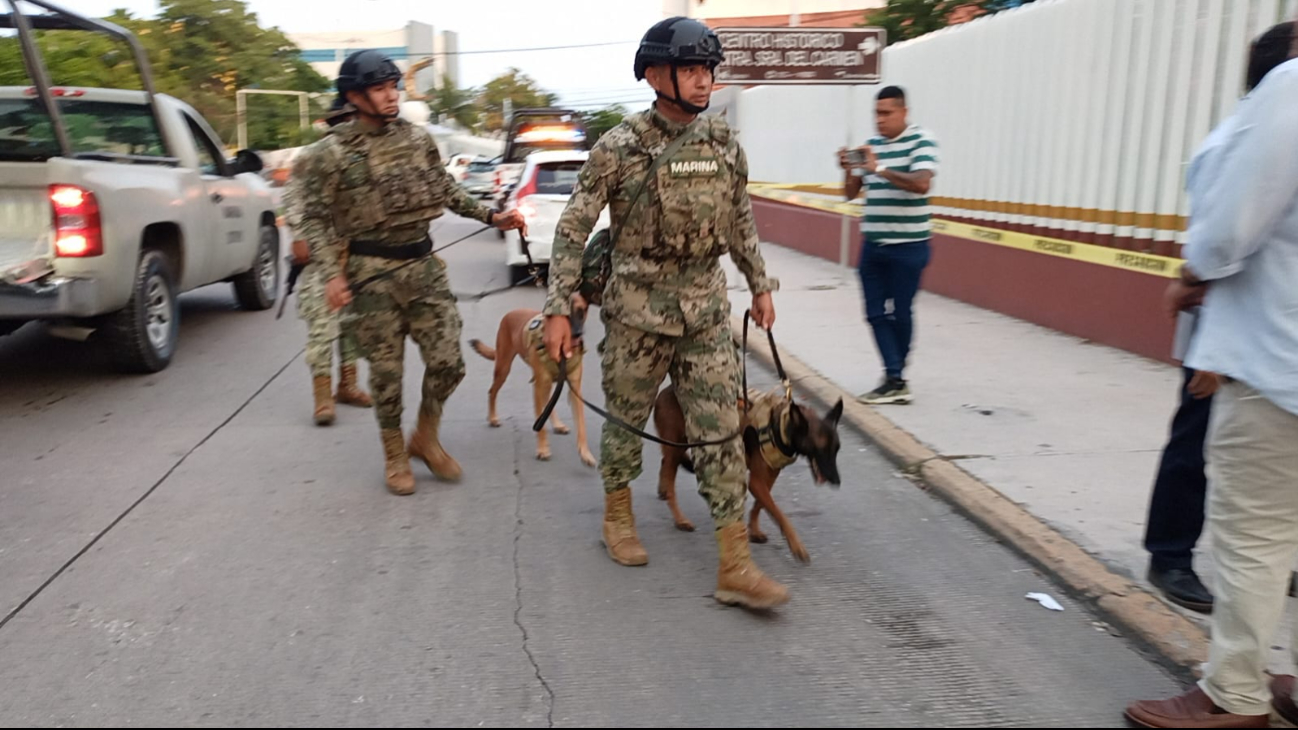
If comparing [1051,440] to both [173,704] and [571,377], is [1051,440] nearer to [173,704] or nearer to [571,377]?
[571,377]

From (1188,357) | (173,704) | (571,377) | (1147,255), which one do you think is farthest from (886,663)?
(1147,255)

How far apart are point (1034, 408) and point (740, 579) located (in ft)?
10.8

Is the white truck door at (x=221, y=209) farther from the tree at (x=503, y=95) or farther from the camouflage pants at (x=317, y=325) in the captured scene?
the tree at (x=503, y=95)

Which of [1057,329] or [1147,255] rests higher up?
[1147,255]

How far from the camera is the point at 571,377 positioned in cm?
562

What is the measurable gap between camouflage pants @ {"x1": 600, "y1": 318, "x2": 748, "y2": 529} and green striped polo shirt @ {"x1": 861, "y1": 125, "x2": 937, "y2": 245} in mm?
2674

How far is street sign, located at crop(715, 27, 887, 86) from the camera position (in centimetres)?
980

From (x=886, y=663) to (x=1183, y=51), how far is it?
5.67m

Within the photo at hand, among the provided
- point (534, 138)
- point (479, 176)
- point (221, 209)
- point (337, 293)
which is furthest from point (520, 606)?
point (479, 176)

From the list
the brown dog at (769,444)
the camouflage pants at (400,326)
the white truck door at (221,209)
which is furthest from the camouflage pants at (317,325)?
the brown dog at (769,444)

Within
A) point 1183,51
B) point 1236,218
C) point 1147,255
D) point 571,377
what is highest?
point 1183,51

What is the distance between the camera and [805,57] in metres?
9.86

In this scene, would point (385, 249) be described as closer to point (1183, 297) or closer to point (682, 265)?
point (682, 265)

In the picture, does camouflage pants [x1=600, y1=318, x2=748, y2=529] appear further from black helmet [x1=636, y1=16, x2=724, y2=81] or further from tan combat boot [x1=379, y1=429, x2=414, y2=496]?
tan combat boot [x1=379, y1=429, x2=414, y2=496]
